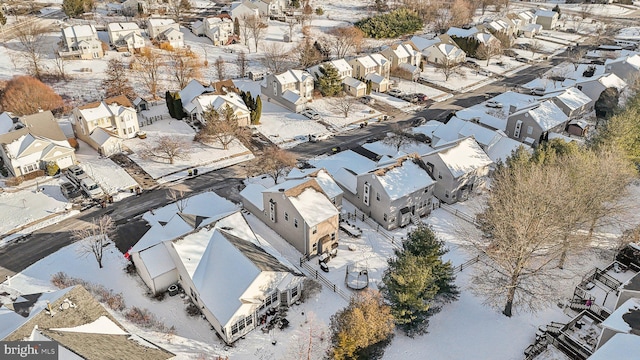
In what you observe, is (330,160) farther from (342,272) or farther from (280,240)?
(342,272)

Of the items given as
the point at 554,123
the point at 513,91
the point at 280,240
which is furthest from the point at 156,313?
the point at 513,91

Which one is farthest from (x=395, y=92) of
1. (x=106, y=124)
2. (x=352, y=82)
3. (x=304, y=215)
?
(x=304, y=215)

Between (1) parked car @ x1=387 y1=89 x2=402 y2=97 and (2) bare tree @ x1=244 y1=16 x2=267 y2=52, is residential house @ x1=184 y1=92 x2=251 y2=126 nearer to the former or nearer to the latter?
(1) parked car @ x1=387 y1=89 x2=402 y2=97

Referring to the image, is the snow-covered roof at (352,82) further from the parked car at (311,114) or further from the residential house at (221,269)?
the residential house at (221,269)

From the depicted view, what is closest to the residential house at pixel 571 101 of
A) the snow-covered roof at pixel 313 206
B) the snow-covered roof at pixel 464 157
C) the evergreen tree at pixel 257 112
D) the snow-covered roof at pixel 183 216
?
the snow-covered roof at pixel 464 157

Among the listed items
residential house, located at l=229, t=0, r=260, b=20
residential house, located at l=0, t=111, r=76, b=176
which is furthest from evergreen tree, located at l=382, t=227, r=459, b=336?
residential house, located at l=229, t=0, r=260, b=20

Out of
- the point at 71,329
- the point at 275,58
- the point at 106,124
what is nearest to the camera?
the point at 71,329

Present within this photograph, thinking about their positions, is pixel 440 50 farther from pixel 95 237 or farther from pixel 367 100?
pixel 95 237
